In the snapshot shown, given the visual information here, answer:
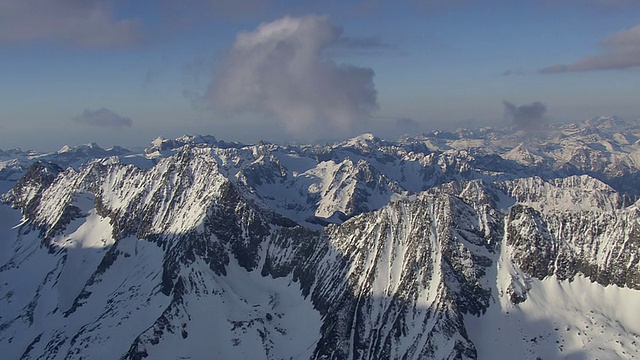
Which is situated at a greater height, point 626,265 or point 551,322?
point 626,265

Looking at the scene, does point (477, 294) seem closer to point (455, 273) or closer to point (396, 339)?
point (455, 273)

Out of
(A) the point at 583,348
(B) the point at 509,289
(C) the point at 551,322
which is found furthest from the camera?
(B) the point at 509,289

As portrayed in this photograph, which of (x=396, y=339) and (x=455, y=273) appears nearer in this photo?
(x=396, y=339)

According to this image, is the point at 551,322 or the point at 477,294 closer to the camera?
the point at 551,322

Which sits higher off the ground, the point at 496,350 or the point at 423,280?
the point at 423,280

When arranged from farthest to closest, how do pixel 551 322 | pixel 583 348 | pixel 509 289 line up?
1. pixel 509 289
2. pixel 551 322
3. pixel 583 348

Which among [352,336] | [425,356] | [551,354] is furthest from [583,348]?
[352,336]

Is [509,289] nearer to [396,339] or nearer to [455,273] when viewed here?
[455,273]

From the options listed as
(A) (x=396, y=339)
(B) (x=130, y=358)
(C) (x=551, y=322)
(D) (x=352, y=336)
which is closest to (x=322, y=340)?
(D) (x=352, y=336)
